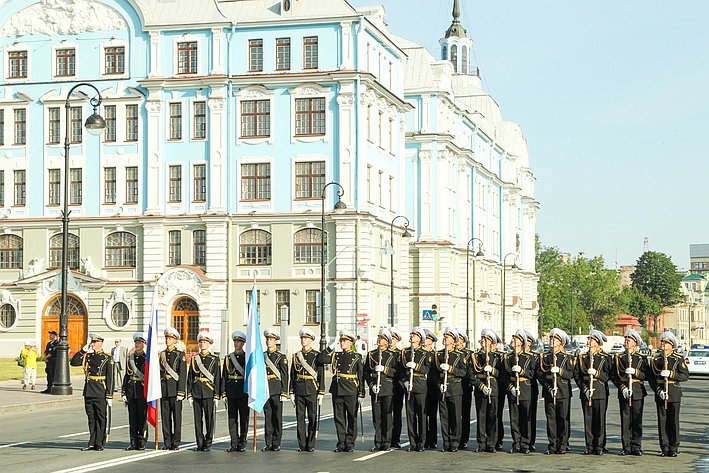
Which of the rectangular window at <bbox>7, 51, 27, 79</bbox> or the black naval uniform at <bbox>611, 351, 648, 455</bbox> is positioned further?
the rectangular window at <bbox>7, 51, 27, 79</bbox>

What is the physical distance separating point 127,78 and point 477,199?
123 ft

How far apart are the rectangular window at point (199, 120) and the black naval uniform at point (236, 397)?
143 feet

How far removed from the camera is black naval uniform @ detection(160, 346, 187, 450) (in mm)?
20094

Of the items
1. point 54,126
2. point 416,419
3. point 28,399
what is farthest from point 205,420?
point 54,126

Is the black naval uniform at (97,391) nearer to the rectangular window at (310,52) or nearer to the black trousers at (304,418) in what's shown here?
the black trousers at (304,418)

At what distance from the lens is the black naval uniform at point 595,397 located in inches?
771

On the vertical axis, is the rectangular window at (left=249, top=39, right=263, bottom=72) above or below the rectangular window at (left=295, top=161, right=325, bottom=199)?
above

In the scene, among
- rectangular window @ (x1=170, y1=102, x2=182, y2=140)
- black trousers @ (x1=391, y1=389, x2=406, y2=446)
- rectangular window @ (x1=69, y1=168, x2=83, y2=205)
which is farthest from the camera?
rectangular window @ (x1=69, y1=168, x2=83, y2=205)

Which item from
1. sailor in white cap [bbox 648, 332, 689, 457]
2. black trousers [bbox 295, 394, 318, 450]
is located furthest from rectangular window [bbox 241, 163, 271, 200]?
sailor in white cap [bbox 648, 332, 689, 457]

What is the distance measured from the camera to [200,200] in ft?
206

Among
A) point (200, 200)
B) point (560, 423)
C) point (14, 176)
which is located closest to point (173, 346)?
point (560, 423)

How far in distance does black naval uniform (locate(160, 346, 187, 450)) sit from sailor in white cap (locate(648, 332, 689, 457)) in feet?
23.7

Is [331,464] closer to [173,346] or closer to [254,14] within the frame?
[173,346]

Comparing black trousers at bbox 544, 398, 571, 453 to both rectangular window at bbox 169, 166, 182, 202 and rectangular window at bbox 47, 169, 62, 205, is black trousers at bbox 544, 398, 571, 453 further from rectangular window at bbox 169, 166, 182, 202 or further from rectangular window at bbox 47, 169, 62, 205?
rectangular window at bbox 47, 169, 62, 205
